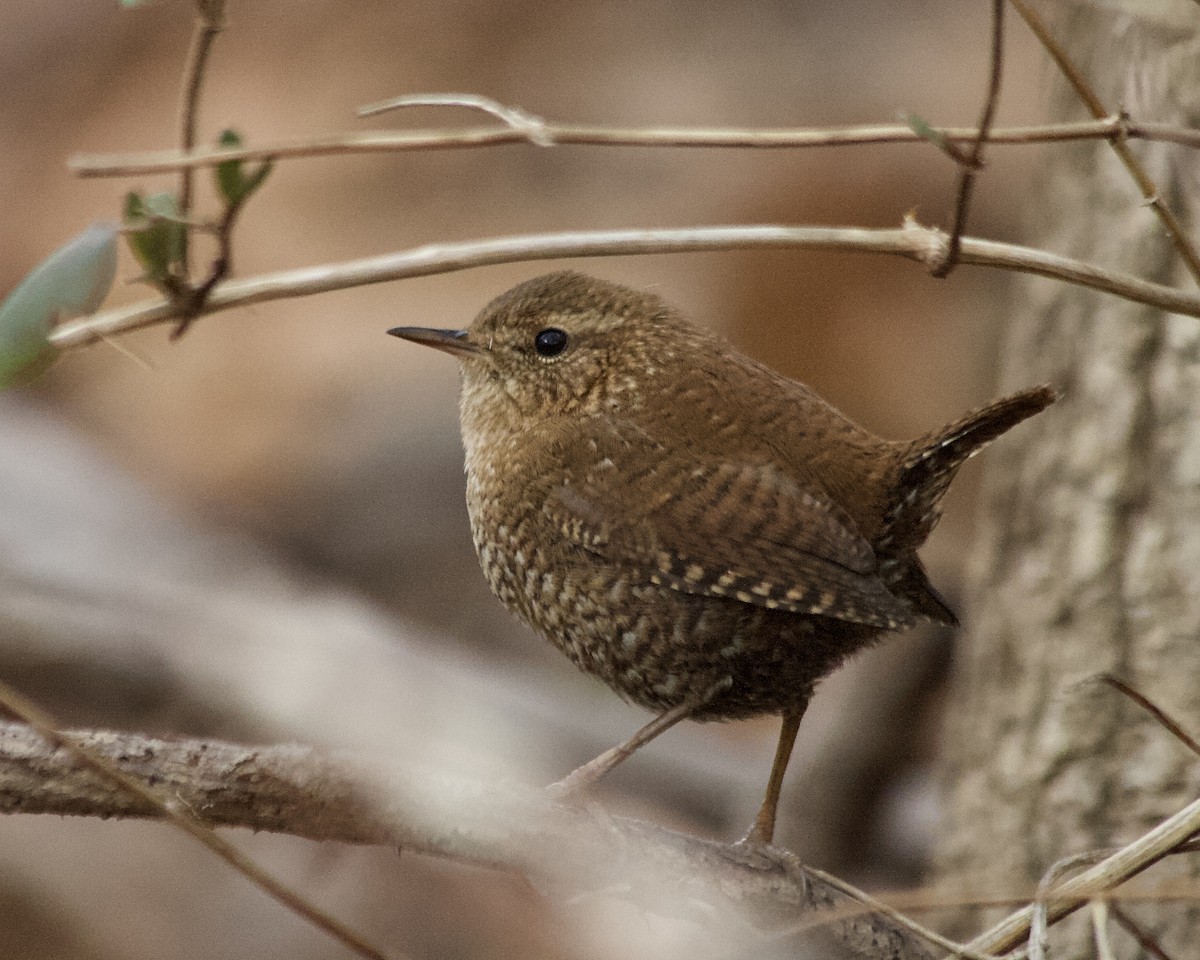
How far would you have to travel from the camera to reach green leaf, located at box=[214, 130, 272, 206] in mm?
1581

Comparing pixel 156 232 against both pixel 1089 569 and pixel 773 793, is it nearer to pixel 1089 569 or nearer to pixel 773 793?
pixel 773 793

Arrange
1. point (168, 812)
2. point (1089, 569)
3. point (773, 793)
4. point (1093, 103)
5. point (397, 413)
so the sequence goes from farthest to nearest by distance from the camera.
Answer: point (397, 413) → point (1089, 569) → point (773, 793) → point (1093, 103) → point (168, 812)

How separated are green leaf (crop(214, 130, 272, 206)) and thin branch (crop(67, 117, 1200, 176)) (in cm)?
1

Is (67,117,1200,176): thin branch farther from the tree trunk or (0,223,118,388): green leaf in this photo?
the tree trunk

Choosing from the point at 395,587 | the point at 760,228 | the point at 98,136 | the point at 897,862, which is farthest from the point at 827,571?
the point at 98,136

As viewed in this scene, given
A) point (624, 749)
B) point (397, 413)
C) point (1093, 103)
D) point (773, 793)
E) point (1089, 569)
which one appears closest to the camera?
point (1093, 103)

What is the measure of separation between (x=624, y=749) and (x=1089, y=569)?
1.63m

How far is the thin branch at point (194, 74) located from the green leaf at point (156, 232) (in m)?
0.01

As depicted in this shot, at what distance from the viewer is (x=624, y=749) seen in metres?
2.16

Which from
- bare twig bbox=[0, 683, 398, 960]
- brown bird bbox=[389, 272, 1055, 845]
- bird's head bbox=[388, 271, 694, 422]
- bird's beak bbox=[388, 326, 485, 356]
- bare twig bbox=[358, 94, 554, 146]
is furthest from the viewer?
bird's head bbox=[388, 271, 694, 422]

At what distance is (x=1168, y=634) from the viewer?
316cm

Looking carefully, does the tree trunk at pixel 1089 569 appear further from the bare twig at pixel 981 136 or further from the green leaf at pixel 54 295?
the green leaf at pixel 54 295

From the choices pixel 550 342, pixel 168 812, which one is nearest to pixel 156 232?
pixel 168 812

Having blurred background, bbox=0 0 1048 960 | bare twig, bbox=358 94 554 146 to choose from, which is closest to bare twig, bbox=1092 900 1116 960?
bare twig, bbox=358 94 554 146
